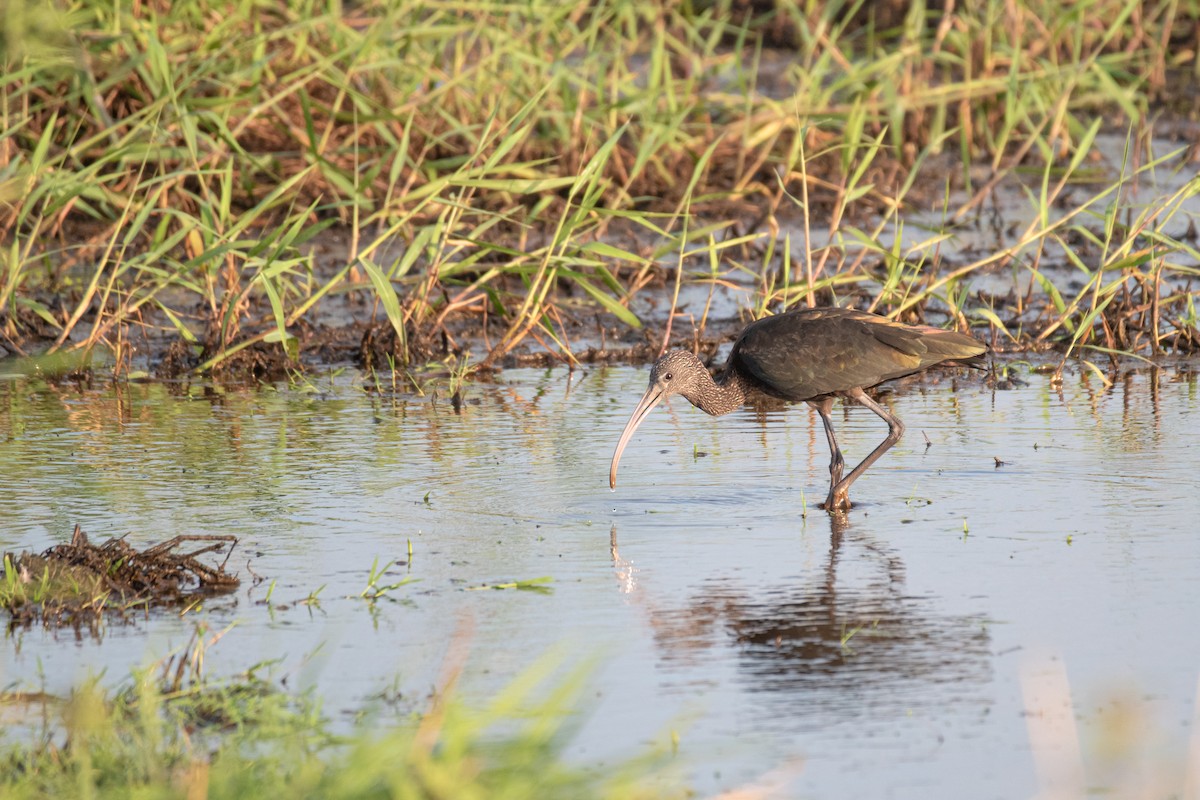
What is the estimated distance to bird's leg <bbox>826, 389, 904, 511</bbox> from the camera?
7.16m

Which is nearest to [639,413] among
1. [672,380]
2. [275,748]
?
[672,380]

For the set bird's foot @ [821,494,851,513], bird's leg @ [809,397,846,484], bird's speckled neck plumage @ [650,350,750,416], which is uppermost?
bird's speckled neck plumage @ [650,350,750,416]

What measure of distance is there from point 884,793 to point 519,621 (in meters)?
1.63

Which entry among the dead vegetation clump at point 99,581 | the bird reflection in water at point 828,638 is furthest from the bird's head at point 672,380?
the dead vegetation clump at point 99,581

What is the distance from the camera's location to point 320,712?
4770mm

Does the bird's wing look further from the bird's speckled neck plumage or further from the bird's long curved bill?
the bird's long curved bill

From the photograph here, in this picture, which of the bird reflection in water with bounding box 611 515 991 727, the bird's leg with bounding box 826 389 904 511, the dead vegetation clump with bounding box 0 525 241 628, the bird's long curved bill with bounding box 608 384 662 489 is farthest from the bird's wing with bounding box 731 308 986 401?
the dead vegetation clump with bounding box 0 525 241 628

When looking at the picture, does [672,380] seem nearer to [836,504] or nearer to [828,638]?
[836,504]

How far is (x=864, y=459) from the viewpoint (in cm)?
760

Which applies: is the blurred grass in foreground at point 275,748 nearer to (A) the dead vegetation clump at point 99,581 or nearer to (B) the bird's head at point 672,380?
(A) the dead vegetation clump at point 99,581

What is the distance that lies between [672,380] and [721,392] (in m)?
0.23

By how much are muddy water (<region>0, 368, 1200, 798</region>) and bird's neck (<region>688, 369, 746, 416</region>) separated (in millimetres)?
221

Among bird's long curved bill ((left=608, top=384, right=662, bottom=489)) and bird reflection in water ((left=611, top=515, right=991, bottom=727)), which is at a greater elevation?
bird's long curved bill ((left=608, top=384, right=662, bottom=489))

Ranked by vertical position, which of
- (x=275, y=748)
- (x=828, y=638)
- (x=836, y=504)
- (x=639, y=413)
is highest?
(x=639, y=413)
